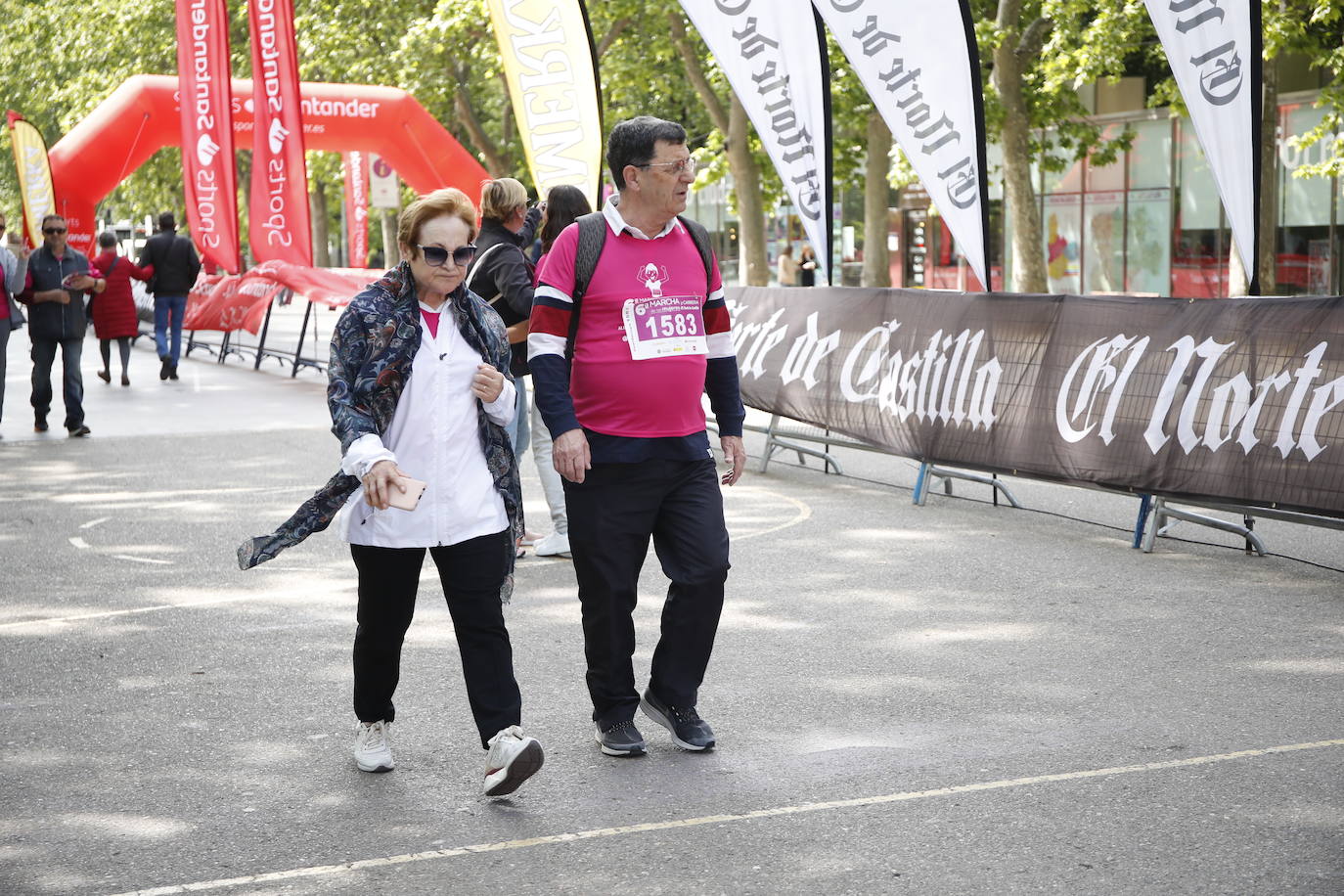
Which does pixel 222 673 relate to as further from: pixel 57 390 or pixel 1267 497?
pixel 57 390

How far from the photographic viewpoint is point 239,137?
974 inches

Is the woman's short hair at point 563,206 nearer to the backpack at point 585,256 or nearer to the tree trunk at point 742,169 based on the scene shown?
the backpack at point 585,256

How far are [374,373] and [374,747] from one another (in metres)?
1.18

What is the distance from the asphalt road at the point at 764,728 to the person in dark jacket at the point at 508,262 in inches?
49.0

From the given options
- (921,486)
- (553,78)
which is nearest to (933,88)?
(921,486)

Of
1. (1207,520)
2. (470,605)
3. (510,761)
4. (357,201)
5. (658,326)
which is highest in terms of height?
(357,201)

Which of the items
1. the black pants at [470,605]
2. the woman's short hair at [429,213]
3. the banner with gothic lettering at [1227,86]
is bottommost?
the black pants at [470,605]

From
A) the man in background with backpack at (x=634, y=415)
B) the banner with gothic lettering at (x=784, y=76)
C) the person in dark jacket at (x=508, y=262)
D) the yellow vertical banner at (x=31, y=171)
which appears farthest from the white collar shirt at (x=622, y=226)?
the yellow vertical banner at (x=31, y=171)

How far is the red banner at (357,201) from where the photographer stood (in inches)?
1537

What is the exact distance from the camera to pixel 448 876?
399 centimetres

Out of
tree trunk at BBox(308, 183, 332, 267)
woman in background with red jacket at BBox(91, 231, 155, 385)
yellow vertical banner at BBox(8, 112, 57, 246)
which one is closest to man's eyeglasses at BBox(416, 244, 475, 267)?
woman in background with red jacket at BBox(91, 231, 155, 385)

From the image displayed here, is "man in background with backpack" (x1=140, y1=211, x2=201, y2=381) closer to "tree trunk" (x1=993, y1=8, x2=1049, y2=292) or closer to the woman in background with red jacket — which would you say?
the woman in background with red jacket

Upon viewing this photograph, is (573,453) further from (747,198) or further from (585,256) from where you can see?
(747,198)

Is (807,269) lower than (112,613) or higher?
higher
